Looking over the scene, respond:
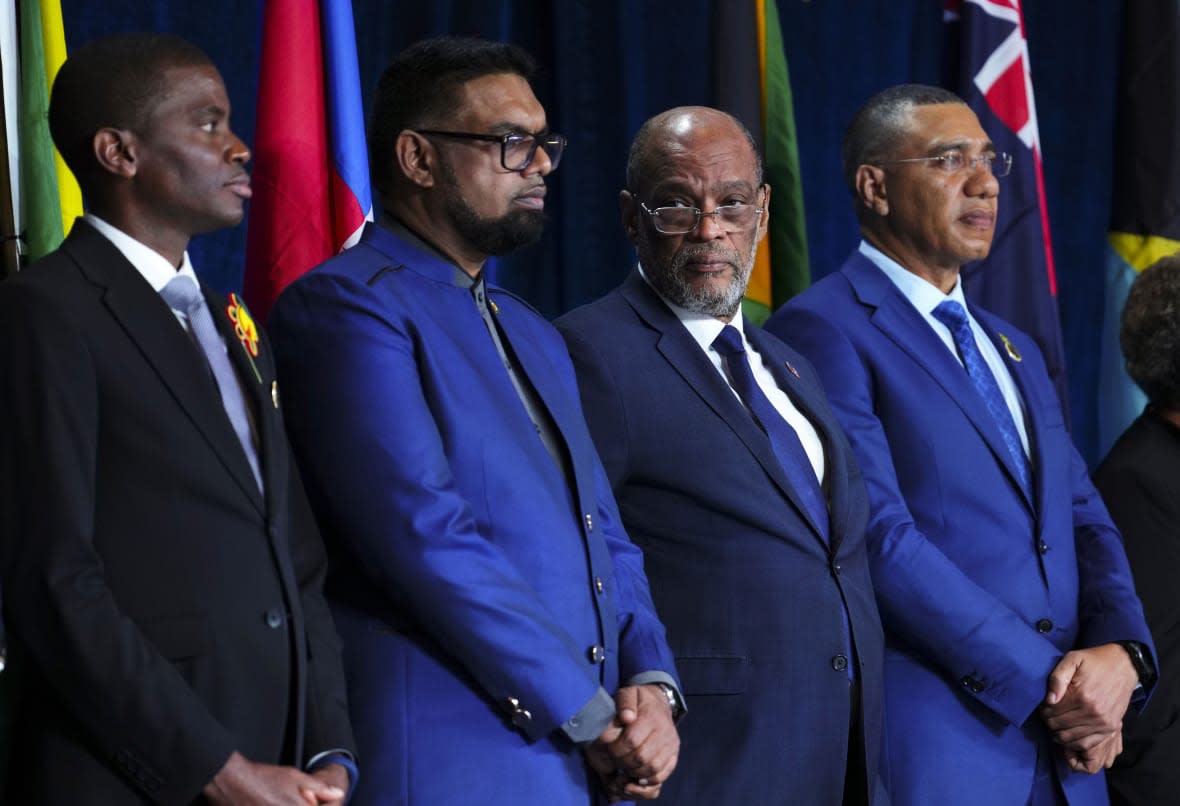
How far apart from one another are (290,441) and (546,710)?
509mm

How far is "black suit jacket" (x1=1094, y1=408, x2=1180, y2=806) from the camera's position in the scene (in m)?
3.35

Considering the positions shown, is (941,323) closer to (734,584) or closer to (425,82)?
(734,584)

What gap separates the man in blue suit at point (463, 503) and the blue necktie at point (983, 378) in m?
0.90

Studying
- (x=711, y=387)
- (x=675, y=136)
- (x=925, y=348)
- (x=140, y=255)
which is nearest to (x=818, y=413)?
(x=711, y=387)

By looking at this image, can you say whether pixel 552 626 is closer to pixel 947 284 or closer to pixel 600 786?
pixel 600 786

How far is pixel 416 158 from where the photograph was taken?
8.59 feet

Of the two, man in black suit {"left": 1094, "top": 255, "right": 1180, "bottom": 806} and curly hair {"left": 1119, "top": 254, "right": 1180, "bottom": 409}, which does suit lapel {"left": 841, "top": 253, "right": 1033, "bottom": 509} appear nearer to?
man in black suit {"left": 1094, "top": 255, "right": 1180, "bottom": 806}

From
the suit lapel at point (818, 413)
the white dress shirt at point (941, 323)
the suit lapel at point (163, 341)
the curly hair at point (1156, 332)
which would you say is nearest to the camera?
the suit lapel at point (163, 341)

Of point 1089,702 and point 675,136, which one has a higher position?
point 675,136

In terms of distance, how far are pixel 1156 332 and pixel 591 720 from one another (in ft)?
5.98

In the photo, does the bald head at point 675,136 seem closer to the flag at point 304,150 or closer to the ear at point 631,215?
the ear at point 631,215

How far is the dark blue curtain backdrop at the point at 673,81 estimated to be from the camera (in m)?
4.01

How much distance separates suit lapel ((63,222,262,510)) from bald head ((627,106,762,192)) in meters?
1.18

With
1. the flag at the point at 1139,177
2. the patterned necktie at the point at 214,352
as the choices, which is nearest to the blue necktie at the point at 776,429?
the patterned necktie at the point at 214,352
